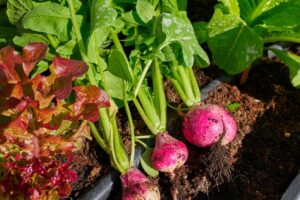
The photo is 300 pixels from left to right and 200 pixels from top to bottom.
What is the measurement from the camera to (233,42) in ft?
5.18

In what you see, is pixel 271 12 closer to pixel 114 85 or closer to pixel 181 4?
pixel 181 4

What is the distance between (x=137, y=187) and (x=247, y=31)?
584 millimetres

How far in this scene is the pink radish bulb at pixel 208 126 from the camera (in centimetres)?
→ 150

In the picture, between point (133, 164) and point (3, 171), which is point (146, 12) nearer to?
point (133, 164)

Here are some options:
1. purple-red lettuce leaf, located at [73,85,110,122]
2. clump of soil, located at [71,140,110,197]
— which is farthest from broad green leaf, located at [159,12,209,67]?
clump of soil, located at [71,140,110,197]

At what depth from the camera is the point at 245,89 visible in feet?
5.57

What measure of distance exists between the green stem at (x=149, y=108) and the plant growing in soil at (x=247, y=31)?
263mm

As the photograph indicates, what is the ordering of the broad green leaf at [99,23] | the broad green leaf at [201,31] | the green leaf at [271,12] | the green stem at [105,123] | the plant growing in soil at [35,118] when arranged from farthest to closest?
the broad green leaf at [201,31] → the green leaf at [271,12] → the green stem at [105,123] → the broad green leaf at [99,23] → the plant growing in soil at [35,118]

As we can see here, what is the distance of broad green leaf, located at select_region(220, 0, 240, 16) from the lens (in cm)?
160

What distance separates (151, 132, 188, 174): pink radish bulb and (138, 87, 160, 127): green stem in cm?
6

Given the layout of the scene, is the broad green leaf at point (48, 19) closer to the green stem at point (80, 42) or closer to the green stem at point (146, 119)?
the green stem at point (80, 42)

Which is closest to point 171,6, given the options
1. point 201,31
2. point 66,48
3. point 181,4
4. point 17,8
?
point 181,4

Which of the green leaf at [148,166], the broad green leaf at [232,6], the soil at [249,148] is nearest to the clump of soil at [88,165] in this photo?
the soil at [249,148]

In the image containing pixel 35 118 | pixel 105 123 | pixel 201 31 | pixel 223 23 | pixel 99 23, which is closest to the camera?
pixel 35 118
